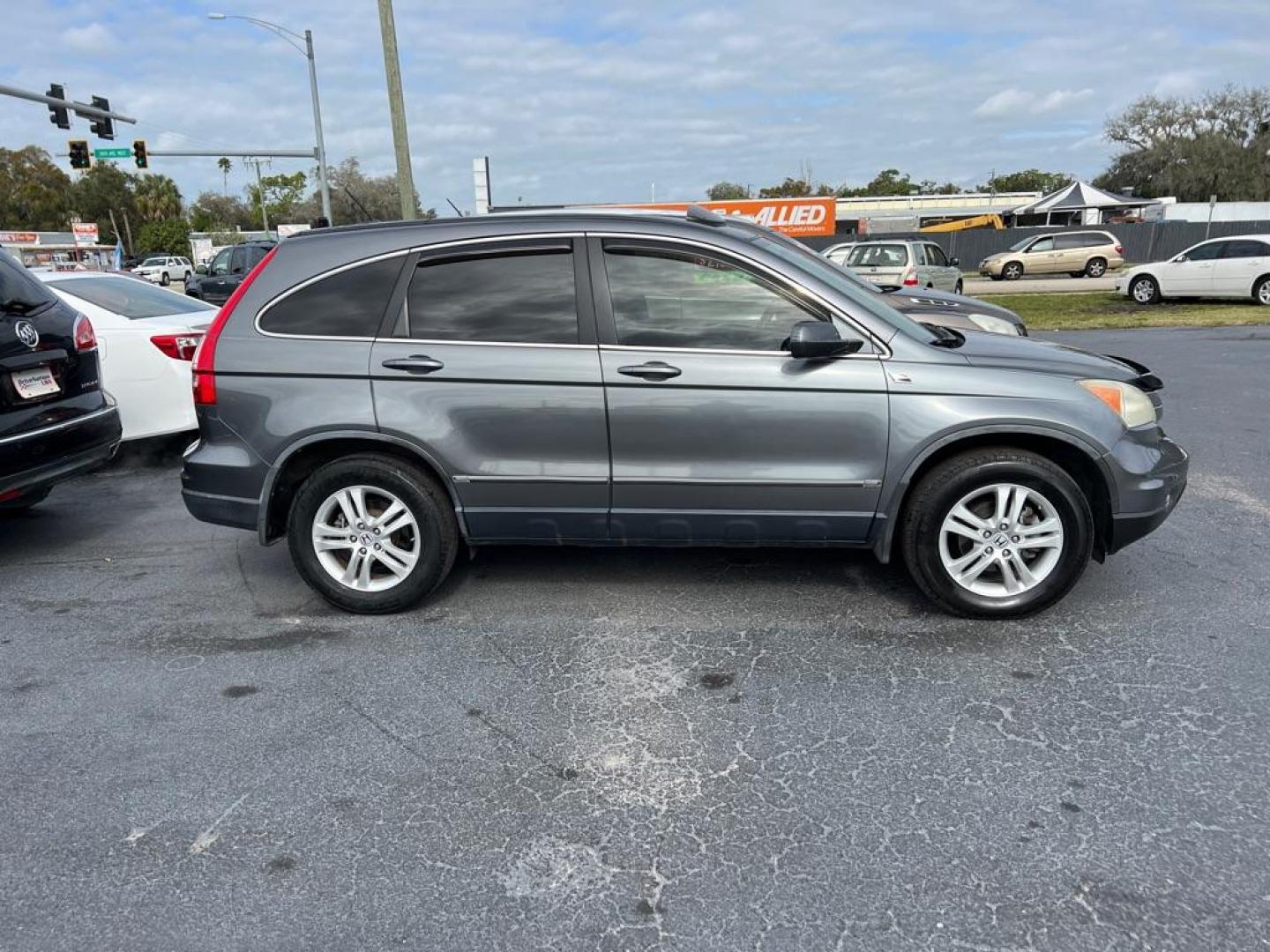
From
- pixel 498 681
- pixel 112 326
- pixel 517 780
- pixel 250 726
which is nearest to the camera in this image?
pixel 517 780

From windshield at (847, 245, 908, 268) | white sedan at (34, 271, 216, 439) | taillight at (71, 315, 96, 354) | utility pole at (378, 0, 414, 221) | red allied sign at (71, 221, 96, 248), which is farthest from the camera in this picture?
red allied sign at (71, 221, 96, 248)

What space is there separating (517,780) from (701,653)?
1119mm

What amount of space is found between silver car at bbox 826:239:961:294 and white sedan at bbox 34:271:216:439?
1259 cm

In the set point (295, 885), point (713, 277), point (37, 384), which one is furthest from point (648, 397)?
point (37, 384)

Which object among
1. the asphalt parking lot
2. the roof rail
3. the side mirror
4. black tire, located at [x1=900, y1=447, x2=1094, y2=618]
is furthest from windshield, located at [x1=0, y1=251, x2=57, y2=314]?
black tire, located at [x1=900, y1=447, x2=1094, y2=618]

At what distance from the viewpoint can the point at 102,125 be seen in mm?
26797

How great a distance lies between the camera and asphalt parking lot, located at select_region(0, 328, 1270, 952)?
240cm

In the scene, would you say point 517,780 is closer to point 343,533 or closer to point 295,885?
point 295,885

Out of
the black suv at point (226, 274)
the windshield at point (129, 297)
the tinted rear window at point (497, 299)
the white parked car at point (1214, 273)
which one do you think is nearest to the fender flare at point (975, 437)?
the tinted rear window at point (497, 299)

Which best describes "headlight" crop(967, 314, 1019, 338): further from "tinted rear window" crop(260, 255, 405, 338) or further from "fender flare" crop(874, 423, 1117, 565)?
"tinted rear window" crop(260, 255, 405, 338)

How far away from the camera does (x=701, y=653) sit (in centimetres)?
385

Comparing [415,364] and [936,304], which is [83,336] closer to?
[415,364]

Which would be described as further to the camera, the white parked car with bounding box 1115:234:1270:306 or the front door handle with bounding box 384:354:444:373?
the white parked car with bounding box 1115:234:1270:306

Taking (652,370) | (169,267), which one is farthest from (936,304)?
(169,267)
